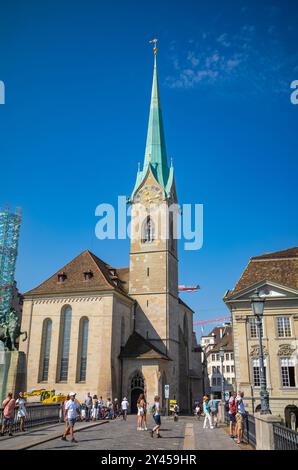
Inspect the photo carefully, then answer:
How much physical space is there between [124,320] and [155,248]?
342 inches

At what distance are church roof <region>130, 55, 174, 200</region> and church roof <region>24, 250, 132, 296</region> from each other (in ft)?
30.7

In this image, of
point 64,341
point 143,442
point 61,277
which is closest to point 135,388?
point 64,341

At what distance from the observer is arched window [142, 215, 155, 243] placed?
153ft

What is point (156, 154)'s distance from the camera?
5097 cm

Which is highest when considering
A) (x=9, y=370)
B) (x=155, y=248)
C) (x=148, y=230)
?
(x=148, y=230)

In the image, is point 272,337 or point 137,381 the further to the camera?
point 137,381

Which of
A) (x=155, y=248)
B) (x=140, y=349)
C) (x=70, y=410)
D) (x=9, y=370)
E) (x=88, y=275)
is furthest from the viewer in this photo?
(x=155, y=248)

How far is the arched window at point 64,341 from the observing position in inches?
1510

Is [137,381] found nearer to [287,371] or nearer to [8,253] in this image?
[287,371]

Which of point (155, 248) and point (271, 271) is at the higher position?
point (155, 248)

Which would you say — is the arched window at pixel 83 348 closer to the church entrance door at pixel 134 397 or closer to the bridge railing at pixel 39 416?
the church entrance door at pixel 134 397

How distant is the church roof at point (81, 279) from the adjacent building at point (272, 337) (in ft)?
38.1

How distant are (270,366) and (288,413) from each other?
3428 mm
